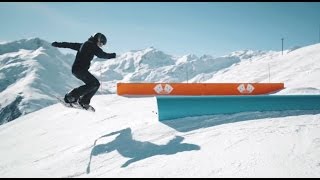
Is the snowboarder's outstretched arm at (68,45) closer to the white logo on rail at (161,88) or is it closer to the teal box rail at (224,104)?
the teal box rail at (224,104)

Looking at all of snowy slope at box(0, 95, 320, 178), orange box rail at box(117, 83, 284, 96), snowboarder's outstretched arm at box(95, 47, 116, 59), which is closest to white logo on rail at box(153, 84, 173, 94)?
orange box rail at box(117, 83, 284, 96)

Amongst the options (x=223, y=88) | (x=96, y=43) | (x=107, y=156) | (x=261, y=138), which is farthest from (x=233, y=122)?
(x=223, y=88)

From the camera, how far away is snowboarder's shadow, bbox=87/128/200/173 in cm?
645

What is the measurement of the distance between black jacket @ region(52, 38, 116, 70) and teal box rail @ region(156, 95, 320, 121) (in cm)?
197

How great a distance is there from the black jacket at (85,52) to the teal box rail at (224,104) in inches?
77.6

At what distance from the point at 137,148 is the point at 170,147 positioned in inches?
29.2

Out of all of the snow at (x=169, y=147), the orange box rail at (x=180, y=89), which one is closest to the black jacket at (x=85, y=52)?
the snow at (x=169, y=147)

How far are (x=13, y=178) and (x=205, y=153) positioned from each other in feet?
12.1

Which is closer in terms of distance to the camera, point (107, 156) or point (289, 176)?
point (289, 176)

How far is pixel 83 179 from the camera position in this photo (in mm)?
5508

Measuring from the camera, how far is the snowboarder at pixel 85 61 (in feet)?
25.3

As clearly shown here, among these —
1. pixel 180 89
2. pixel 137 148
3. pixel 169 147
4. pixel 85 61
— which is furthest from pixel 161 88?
pixel 169 147

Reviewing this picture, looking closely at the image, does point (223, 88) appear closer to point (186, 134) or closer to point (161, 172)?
point (186, 134)

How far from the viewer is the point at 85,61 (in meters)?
7.91
